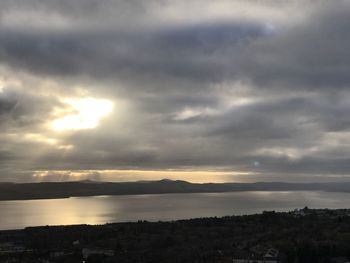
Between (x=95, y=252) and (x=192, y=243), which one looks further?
(x=192, y=243)

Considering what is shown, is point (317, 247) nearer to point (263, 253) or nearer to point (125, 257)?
point (263, 253)

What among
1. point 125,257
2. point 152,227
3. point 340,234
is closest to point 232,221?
point 152,227

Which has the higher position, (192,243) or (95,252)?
(192,243)

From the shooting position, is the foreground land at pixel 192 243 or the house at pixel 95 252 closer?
the foreground land at pixel 192 243

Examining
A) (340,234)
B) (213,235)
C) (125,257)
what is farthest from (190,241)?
(340,234)

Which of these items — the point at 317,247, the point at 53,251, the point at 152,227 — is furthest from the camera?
the point at 152,227

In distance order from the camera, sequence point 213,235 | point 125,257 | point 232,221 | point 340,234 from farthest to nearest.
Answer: point 232,221, point 213,235, point 340,234, point 125,257

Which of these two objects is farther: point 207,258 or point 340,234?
point 340,234

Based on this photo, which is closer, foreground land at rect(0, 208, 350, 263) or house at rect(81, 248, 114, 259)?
foreground land at rect(0, 208, 350, 263)
